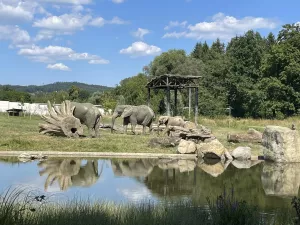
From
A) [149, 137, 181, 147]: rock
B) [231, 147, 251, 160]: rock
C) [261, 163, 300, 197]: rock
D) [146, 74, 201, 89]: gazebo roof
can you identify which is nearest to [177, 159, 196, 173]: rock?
[231, 147, 251, 160]: rock

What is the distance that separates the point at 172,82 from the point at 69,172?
63.1 feet

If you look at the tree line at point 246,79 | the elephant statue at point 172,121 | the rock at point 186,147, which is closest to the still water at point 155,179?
the rock at point 186,147

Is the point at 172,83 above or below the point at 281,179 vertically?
above

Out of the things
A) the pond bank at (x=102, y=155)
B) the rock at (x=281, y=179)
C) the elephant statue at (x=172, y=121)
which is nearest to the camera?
the rock at (x=281, y=179)

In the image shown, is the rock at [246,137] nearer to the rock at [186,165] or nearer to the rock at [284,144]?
the rock at [284,144]

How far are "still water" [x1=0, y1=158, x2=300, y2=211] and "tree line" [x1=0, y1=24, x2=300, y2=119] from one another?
2536cm

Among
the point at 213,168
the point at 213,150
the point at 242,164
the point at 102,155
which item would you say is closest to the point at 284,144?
the point at 242,164

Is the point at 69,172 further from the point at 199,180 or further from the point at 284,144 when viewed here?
the point at 284,144

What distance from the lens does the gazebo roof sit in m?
29.5

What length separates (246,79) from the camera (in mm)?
54844

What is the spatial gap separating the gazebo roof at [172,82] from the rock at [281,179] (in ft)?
48.8

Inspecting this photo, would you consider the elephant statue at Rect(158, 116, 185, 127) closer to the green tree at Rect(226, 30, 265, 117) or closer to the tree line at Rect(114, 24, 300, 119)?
the tree line at Rect(114, 24, 300, 119)

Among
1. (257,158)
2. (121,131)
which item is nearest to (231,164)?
(257,158)

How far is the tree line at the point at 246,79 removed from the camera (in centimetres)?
4744
